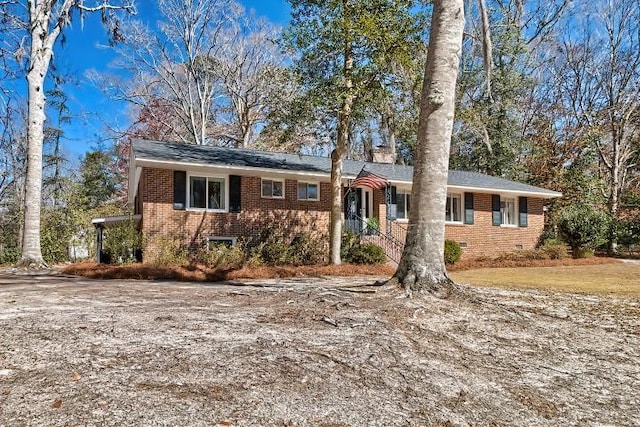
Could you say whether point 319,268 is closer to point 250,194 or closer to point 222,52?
point 250,194

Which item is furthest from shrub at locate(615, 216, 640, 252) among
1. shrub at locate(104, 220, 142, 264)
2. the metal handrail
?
shrub at locate(104, 220, 142, 264)

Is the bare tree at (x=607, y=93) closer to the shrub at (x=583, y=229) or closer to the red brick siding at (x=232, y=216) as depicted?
the shrub at (x=583, y=229)

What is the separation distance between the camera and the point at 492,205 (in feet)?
63.8

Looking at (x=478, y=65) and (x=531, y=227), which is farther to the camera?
(x=478, y=65)

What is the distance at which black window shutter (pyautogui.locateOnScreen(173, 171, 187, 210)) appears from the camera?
45.2 feet

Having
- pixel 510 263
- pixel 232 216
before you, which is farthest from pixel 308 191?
pixel 510 263

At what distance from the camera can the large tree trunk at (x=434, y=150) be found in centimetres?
545

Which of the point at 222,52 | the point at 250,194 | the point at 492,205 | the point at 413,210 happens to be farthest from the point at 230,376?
the point at 222,52

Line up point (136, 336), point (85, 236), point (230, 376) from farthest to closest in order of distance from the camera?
1. point (85, 236)
2. point (136, 336)
3. point (230, 376)

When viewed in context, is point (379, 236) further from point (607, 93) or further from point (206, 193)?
point (607, 93)

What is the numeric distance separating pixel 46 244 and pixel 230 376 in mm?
16603

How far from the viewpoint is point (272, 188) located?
50.8 feet

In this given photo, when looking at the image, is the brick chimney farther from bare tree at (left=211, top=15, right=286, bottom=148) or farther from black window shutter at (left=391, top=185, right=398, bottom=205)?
bare tree at (left=211, top=15, right=286, bottom=148)

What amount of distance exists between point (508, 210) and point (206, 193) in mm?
14317
